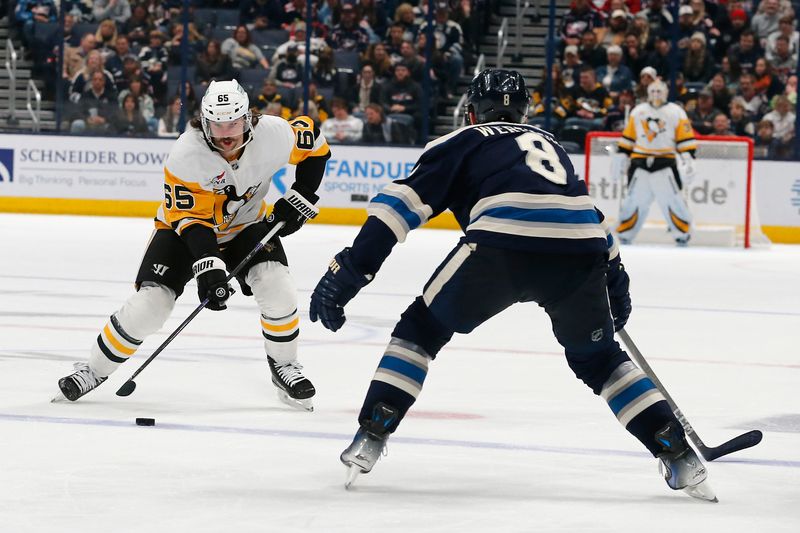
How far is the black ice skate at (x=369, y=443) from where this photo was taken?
10.2 feet

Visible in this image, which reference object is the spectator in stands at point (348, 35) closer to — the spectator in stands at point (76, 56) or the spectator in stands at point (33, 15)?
the spectator in stands at point (76, 56)

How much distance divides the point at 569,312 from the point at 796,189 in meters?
9.51

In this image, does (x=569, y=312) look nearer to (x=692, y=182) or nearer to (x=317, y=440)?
(x=317, y=440)

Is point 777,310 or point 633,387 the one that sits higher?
point 633,387

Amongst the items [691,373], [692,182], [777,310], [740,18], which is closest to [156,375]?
[691,373]

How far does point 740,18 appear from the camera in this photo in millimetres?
12695

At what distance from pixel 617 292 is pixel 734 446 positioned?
1.78ft

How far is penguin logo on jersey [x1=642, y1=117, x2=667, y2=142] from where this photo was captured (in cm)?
1150

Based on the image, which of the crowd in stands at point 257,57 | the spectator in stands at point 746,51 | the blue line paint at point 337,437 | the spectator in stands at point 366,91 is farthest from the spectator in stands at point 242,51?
the blue line paint at point 337,437

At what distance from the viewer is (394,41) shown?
13.3 metres

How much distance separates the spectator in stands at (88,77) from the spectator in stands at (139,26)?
453mm

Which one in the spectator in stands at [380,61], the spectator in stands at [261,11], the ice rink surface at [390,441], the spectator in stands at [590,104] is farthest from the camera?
the spectator in stands at [261,11]

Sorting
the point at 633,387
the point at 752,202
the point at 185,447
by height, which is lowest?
the point at 752,202

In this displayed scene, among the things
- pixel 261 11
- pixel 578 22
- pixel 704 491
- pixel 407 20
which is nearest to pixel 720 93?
pixel 578 22
